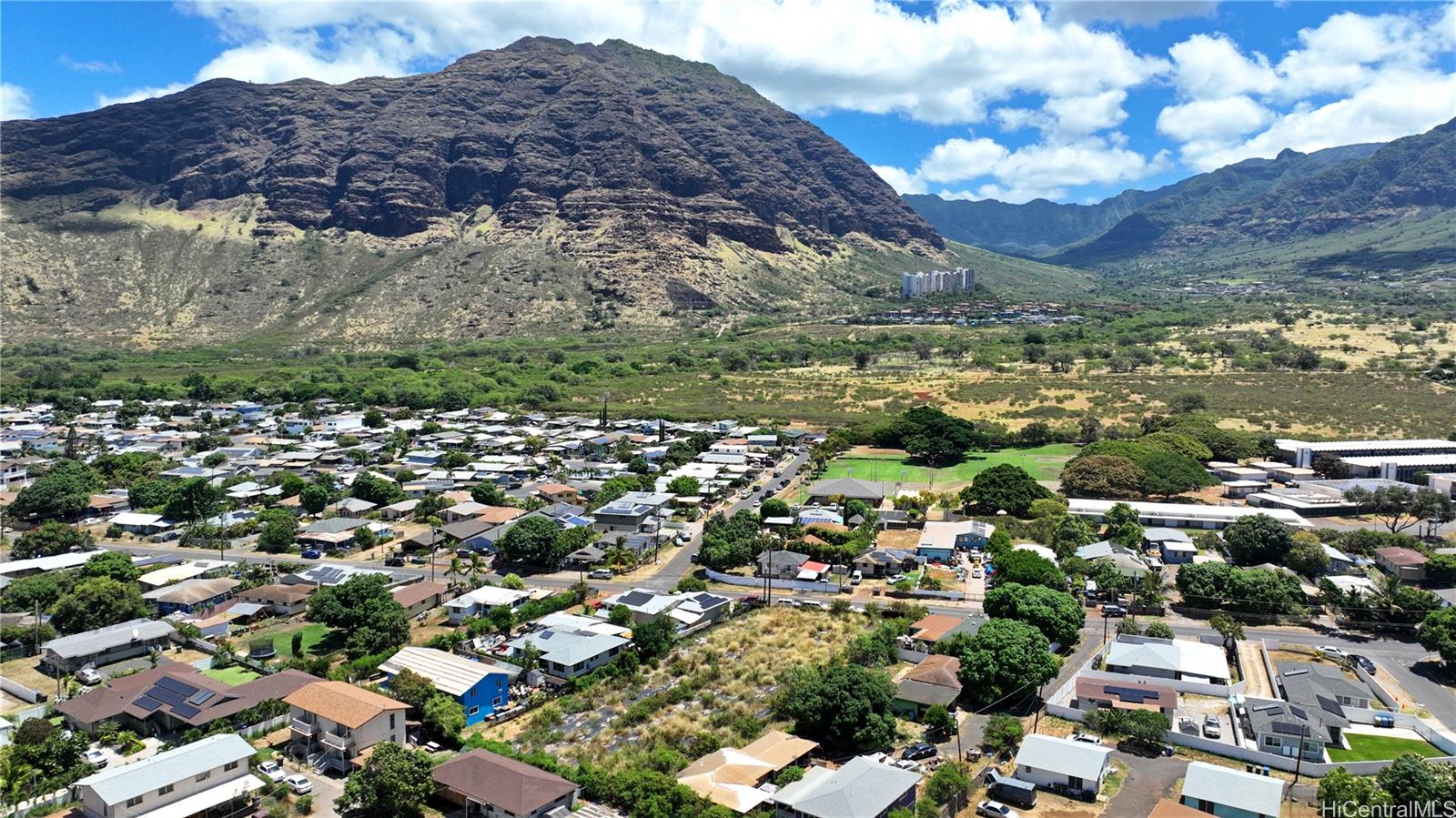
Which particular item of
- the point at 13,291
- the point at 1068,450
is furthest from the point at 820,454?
the point at 13,291

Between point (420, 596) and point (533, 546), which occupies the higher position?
point (533, 546)

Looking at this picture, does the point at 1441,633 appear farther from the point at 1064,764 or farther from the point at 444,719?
the point at 444,719

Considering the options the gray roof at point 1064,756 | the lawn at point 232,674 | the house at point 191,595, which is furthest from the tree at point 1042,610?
the house at point 191,595

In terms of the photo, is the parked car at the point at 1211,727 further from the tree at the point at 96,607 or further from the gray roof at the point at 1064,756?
the tree at the point at 96,607

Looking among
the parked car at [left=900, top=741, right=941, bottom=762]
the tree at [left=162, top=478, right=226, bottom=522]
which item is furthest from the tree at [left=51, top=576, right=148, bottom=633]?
the parked car at [left=900, top=741, right=941, bottom=762]

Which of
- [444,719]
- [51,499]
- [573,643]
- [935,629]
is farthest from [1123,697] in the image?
[51,499]

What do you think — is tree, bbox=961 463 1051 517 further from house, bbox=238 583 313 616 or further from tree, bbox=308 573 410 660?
house, bbox=238 583 313 616
